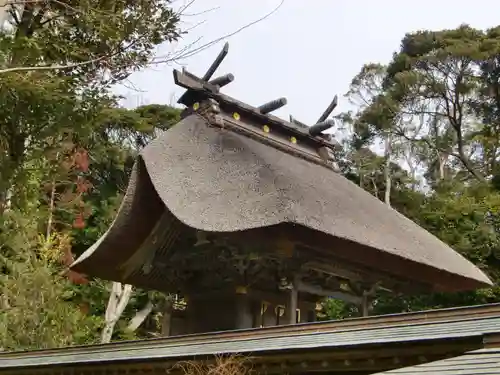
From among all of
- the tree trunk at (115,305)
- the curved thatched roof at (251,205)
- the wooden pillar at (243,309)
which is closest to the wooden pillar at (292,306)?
the wooden pillar at (243,309)

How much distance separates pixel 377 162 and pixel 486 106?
4.26m

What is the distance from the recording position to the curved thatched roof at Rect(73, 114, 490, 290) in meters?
6.59

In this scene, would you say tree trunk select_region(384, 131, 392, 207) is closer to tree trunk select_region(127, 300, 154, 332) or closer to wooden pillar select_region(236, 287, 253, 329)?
tree trunk select_region(127, 300, 154, 332)

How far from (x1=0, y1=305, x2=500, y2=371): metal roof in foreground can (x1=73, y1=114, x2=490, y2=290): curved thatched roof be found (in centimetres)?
124

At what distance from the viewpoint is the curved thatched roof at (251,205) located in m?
6.59

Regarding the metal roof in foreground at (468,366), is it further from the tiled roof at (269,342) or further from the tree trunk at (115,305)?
the tree trunk at (115,305)

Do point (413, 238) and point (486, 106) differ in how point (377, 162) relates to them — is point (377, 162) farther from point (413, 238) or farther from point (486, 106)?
point (413, 238)

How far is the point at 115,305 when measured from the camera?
1545cm

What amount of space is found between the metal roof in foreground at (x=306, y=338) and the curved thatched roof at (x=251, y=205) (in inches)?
49.0

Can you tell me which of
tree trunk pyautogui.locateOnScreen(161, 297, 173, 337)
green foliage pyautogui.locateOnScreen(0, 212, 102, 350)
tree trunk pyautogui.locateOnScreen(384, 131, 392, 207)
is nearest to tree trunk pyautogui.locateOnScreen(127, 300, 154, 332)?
green foliage pyautogui.locateOnScreen(0, 212, 102, 350)

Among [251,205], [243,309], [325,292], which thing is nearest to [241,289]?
[243,309]

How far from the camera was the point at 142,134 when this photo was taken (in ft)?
71.6

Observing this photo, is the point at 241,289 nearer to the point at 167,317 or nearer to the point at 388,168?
the point at 167,317

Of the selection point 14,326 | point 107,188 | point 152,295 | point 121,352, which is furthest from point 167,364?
point 107,188
